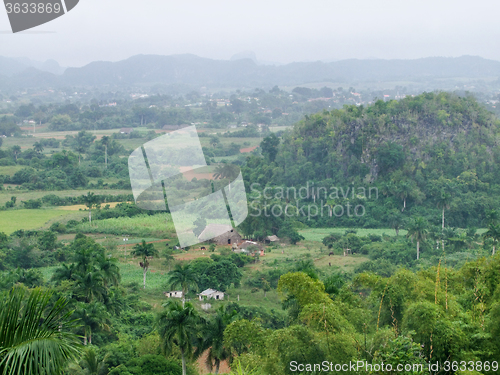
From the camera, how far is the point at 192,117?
254 feet

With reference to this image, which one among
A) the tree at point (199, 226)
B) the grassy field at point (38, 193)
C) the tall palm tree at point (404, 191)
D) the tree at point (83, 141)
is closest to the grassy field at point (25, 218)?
the grassy field at point (38, 193)

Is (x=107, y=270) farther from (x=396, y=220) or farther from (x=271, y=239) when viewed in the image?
(x=396, y=220)

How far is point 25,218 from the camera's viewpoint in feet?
88.5

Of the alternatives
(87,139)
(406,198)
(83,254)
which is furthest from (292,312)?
(87,139)

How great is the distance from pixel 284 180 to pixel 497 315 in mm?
28963

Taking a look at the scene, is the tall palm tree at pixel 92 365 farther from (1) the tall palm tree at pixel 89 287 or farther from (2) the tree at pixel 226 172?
(2) the tree at pixel 226 172

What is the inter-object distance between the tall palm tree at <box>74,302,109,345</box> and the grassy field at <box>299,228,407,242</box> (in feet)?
46.4

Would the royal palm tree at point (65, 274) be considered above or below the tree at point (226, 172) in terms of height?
above

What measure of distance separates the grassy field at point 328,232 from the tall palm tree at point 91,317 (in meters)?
14.2

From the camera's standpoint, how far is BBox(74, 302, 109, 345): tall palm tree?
11.7 m

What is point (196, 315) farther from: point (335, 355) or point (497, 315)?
point (497, 315)

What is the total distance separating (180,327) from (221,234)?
538 inches

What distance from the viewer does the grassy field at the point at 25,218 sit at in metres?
25.2

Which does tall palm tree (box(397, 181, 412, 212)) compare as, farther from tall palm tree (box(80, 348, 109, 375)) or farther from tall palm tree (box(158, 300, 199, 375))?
tall palm tree (box(80, 348, 109, 375))
